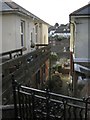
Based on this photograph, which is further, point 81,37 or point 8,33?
point 81,37

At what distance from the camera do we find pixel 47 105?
4.19 meters

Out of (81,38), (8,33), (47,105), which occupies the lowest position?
(47,105)

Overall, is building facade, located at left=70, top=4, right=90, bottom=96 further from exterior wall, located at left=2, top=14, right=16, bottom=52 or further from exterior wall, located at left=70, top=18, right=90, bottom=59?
exterior wall, located at left=2, top=14, right=16, bottom=52

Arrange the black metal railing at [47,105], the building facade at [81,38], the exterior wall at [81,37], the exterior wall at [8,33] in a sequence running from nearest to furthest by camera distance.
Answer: the black metal railing at [47,105]
the exterior wall at [8,33]
the building facade at [81,38]
the exterior wall at [81,37]

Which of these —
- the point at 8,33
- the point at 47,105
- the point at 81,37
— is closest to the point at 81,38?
the point at 81,37

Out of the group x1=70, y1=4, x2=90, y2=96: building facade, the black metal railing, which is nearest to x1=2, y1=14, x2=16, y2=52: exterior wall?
x1=70, y1=4, x2=90, y2=96: building facade

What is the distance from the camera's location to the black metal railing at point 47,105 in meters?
4.05

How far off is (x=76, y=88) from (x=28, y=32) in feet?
18.1

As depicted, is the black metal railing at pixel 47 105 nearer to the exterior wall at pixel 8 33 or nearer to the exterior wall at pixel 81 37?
the exterior wall at pixel 8 33

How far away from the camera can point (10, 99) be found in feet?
23.9

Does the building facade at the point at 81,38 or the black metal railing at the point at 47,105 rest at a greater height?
the building facade at the point at 81,38

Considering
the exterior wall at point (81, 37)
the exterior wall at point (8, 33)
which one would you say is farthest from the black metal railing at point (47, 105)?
the exterior wall at point (81, 37)

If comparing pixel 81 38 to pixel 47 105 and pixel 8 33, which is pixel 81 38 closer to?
pixel 8 33

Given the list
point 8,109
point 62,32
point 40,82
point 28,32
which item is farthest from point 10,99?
point 62,32
